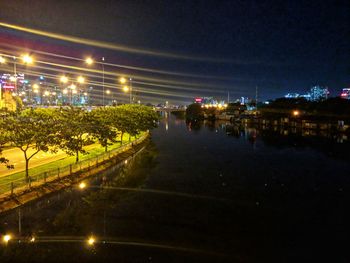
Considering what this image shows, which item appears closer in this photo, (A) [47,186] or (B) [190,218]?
(B) [190,218]

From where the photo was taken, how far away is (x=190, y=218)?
19875 mm

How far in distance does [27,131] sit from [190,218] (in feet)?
37.7

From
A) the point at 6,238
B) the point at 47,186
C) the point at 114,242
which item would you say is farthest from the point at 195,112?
the point at 6,238

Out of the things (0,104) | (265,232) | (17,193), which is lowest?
(265,232)

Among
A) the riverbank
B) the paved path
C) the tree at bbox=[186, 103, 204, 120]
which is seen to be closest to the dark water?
the riverbank

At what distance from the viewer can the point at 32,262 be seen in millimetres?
13883

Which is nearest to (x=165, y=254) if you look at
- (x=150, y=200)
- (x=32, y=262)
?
(x=32, y=262)

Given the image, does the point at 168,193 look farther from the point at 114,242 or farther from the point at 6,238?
the point at 6,238

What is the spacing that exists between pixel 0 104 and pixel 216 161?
125 feet

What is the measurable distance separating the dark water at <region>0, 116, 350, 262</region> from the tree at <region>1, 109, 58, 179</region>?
3.69 meters

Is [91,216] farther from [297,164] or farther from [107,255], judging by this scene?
[297,164]

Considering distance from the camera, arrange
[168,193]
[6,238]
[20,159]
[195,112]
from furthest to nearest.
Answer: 1. [195,112]
2. [20,159]
3. [168,193]
4. [6,238]

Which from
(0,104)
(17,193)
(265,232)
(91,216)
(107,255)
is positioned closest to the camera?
(107,255)

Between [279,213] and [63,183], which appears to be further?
[63,183]
